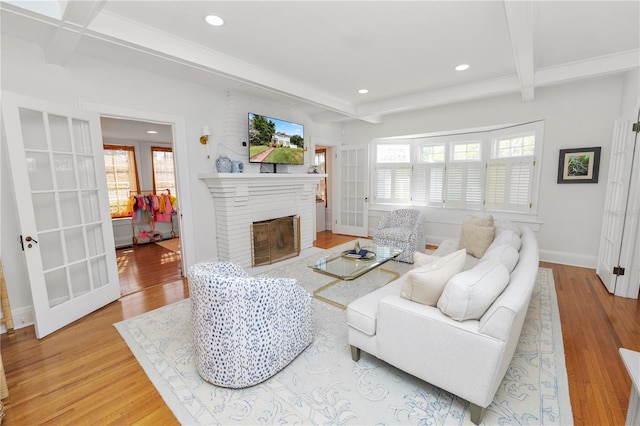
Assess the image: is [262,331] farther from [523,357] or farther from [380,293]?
[523,357]

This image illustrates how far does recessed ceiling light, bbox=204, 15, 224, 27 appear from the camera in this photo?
7.60ft

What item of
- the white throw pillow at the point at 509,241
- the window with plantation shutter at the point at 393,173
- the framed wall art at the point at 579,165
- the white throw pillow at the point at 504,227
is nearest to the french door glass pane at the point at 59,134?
the white throw pillow at the point at 509,241

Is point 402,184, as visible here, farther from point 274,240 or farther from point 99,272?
point 99,272

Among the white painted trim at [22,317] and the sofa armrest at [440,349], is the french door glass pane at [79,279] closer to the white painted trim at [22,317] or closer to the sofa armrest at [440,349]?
the white painted trim at [22,317]

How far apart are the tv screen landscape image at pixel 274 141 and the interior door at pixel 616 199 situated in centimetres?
423

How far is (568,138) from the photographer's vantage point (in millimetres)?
4051

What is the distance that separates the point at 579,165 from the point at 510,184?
34.3 inches

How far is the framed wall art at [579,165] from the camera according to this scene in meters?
3.88

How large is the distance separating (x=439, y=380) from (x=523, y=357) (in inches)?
39.8

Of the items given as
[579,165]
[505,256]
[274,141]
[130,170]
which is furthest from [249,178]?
[579,165]

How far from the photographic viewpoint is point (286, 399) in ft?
5.85

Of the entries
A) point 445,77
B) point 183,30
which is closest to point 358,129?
point 445,77

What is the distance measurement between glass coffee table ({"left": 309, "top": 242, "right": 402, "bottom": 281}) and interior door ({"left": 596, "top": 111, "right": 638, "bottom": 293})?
2.47m

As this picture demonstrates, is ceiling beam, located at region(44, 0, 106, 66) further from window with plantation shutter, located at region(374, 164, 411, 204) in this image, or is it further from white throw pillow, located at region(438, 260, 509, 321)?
window with plantation shutter, located at region(374, 164, 411, 204)
